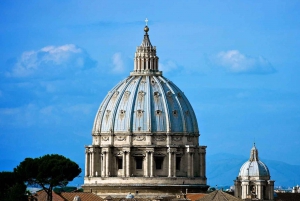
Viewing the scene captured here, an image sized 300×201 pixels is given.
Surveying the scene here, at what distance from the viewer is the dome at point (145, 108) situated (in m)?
147

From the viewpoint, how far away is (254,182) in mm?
143875

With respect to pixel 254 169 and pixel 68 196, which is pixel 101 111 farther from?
pixel 254 169

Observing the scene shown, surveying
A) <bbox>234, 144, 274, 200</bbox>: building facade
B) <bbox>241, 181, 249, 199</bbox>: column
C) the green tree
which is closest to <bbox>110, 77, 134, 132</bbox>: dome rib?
<bbox>234, 144, 274, 200</bbox>: building facade

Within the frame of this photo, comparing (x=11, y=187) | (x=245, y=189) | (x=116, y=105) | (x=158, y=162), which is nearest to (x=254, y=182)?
(x=245, y=189)

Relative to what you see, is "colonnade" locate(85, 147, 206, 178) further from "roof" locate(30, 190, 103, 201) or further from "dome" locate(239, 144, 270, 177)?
"roof" locate(30, 190, 103, 201)

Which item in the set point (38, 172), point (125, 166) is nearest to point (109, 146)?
point (125, 166)

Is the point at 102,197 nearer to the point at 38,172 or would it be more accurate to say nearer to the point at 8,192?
the point at 38,172

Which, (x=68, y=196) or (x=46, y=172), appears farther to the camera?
(x=68, y=196)

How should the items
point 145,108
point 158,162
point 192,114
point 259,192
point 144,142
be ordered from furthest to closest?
point 192,114
point 158,162
point 144,142
point 145,108
point 259,192

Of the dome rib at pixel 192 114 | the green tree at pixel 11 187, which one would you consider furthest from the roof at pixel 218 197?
the green tree at pixel 11 187

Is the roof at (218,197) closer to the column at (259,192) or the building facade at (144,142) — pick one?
Answer: the column at (259,192)

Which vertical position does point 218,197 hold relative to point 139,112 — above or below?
below

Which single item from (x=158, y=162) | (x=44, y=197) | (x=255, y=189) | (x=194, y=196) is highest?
(x=158, y=162)

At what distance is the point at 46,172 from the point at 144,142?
605 inches
